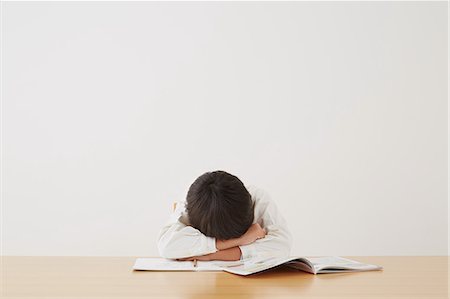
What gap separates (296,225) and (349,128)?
0.72m

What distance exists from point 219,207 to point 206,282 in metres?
0.67

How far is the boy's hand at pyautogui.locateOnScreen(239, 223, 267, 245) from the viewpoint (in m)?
2.25

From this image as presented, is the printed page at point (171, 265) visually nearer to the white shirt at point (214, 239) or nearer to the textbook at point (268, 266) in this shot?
the textbook at point (268, 266)

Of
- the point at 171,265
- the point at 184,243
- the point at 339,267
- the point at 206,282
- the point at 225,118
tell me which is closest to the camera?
the point at 206,282

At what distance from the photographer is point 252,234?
227 centimetres

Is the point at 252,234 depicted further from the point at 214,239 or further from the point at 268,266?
the point at 268,266

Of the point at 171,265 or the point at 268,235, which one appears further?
the point at 268,235

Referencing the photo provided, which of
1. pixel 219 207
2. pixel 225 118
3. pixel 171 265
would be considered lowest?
pixel 171 265

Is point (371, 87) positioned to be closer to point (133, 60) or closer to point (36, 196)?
point (133, 60)

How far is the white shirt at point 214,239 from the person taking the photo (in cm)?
215

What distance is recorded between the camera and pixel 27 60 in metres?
4.30

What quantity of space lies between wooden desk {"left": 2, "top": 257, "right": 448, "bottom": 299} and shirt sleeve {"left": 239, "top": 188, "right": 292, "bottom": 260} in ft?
1.55

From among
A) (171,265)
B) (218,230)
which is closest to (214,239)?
(218,230)

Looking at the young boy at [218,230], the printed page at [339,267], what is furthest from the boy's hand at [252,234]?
the printed page at [339,267]
